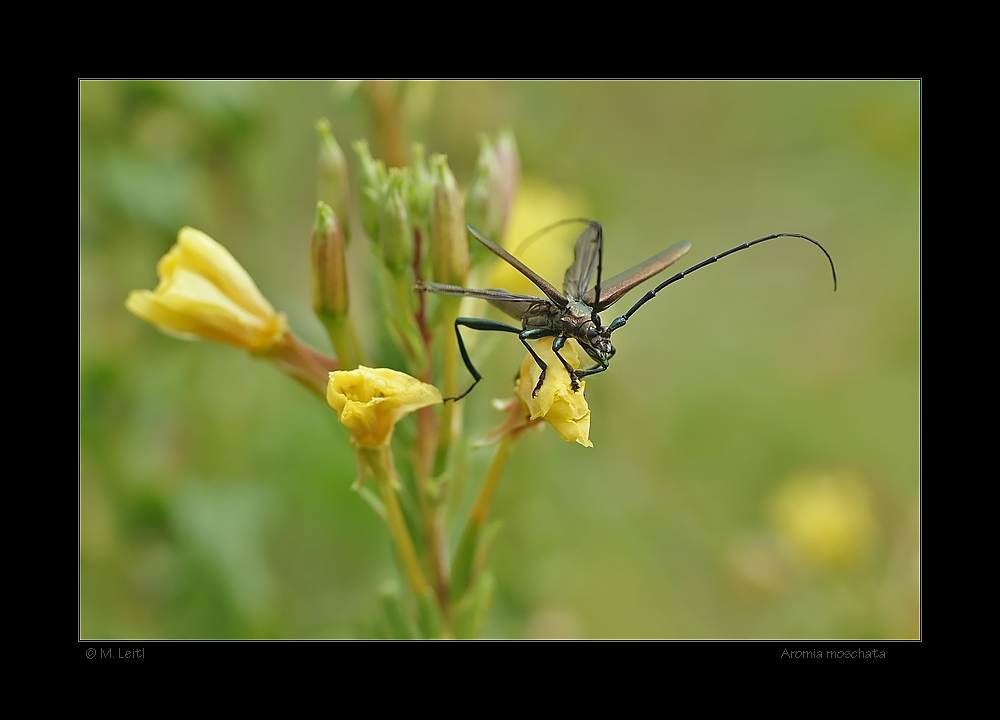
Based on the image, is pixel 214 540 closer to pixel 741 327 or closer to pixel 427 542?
pixel 427 542

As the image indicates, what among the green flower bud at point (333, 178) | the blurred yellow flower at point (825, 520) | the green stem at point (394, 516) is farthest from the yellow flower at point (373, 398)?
the blurred yellow flower at point (825, 520)

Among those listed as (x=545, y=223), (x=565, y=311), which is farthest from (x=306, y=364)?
(x=545, y=223)

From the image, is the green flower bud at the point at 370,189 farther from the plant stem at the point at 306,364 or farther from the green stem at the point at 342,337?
the plant stem at the point at 306,364

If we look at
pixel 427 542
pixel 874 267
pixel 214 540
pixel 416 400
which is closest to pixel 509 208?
pixel 416 400

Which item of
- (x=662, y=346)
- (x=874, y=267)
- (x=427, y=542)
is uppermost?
(x=874, y=267)

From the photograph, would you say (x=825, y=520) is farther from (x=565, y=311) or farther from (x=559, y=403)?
(x=559, y=403)

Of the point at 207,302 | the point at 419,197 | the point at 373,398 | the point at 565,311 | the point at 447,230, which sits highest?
the point at 419,197

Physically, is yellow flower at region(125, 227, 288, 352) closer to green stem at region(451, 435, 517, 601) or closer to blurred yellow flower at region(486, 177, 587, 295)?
green stem at region(451, 435, 517, 601)
